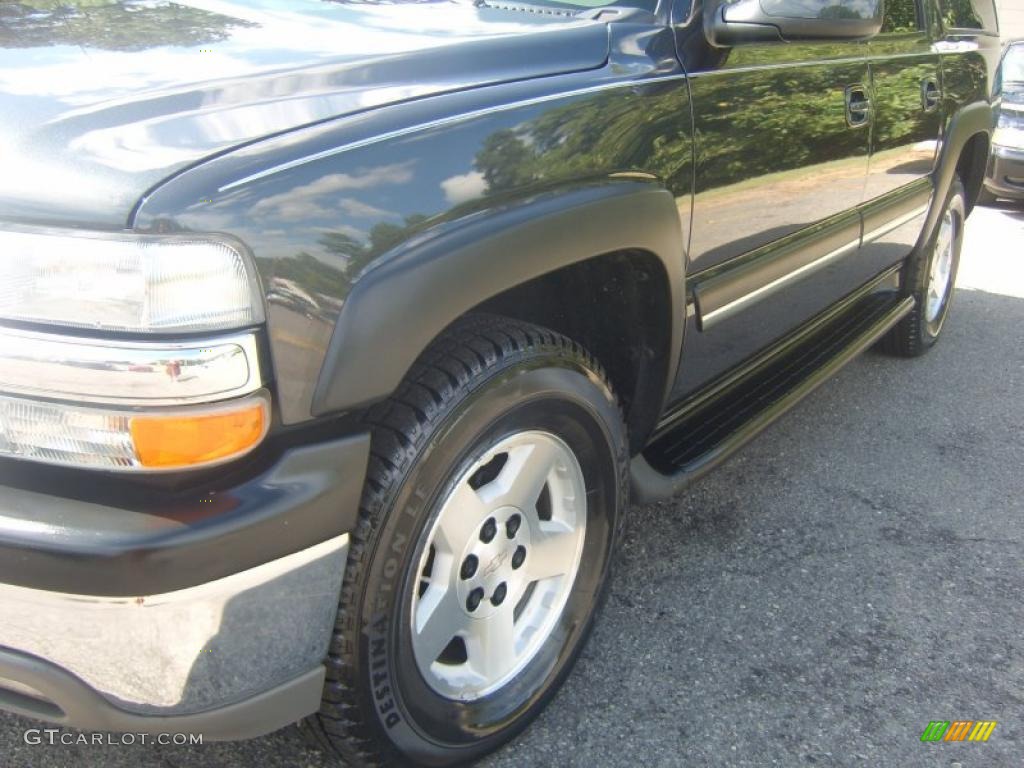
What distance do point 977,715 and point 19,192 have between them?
88.4 inches

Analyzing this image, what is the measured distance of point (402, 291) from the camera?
145 centimetres

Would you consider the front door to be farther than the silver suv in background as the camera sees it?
No

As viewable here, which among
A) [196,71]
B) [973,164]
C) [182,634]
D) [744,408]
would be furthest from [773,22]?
[973,164]

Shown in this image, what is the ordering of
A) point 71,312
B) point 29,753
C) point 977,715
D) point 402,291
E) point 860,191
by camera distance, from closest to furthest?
1. point 71,312
2. point 402,291
3. point 29,753
4. point 977,715
5. point 860,191

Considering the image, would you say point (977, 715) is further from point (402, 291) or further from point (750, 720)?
point (402, 291)

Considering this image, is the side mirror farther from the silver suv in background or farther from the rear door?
the silver suv in background

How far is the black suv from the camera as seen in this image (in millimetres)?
1278

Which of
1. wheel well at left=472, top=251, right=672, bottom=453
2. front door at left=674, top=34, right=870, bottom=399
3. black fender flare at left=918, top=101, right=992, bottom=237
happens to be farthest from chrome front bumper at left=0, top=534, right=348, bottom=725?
black fender flare at left=918, top=101, right=992, bottom=237

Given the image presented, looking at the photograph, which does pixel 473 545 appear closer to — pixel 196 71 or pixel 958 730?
pixel 196 71

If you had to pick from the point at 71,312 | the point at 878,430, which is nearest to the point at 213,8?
the point at 71,312

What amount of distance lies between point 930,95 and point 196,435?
3174 mm

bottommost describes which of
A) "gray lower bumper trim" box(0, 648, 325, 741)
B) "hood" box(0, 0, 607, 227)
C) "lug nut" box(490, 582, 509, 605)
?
"lug nut" box(490, 582, 509, 605)

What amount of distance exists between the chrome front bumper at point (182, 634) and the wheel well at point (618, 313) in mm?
791

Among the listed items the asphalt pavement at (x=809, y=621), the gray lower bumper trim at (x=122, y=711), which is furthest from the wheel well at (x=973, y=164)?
the gray lower bumper trim at (x=122, y=711)
